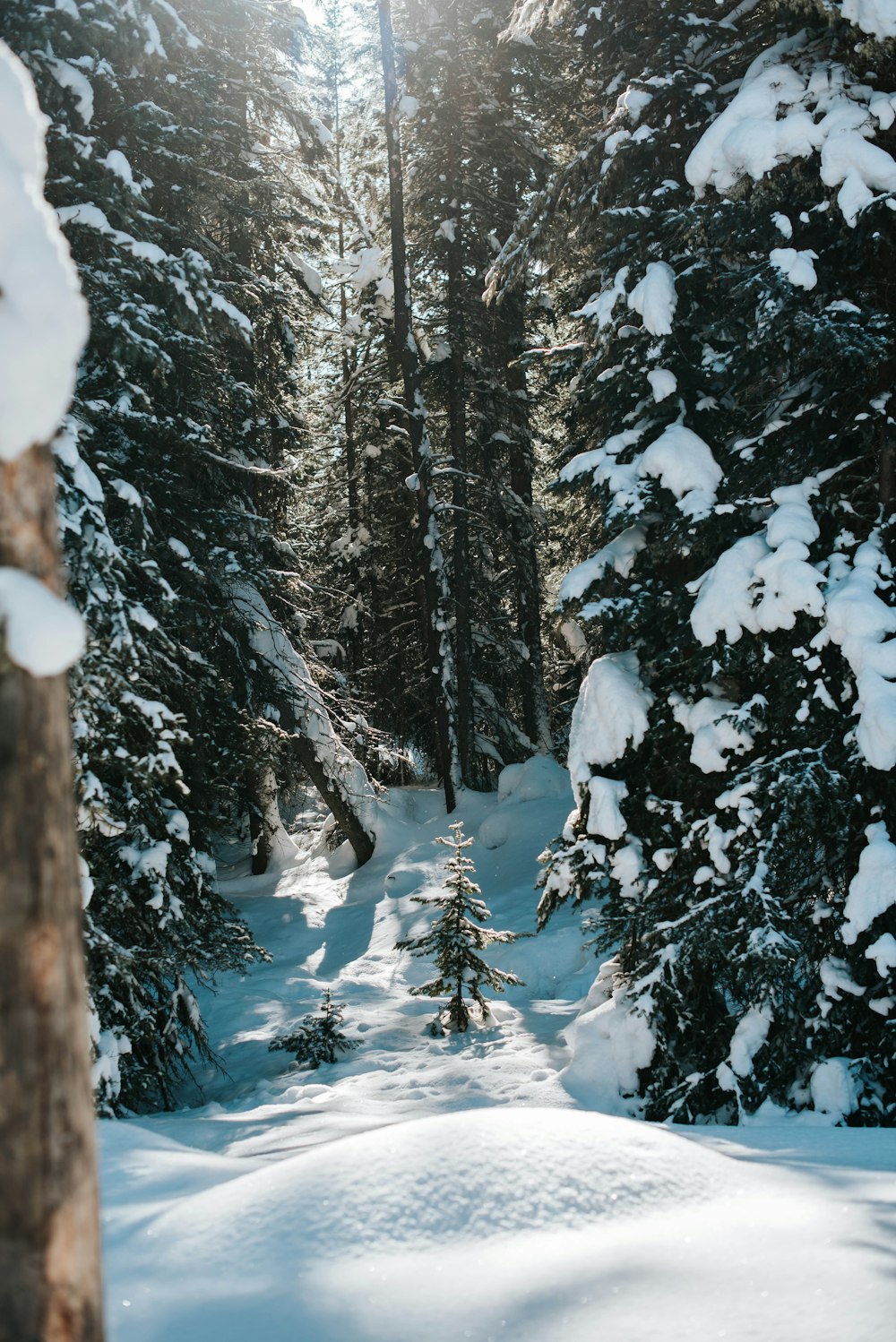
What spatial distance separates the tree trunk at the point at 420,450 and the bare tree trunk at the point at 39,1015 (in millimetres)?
15956

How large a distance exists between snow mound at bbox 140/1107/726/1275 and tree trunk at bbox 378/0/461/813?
1335 centimetres

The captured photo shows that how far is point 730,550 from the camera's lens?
6.68 metres

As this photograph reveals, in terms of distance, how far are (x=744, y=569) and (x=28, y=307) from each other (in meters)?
5.88

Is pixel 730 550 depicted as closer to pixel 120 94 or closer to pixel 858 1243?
pixel 858 1243

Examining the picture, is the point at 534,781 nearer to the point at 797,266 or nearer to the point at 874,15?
the point at 797,266

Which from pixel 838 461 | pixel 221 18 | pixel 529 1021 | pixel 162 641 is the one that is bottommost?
pixel 529 1021

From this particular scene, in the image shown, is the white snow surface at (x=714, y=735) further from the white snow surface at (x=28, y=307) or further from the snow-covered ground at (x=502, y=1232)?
the white snow surface at (x=28, y=307)

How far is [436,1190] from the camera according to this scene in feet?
11.4

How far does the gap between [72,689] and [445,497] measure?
15.5m

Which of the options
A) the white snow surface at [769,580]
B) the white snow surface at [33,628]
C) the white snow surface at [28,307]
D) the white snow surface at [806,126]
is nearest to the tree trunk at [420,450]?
the white snow surface at [806,126]

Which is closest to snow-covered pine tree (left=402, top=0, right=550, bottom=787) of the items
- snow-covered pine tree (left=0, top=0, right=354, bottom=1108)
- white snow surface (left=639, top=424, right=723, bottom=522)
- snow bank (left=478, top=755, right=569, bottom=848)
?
snow bank (left=478, top=755, right=569, bottom=848)

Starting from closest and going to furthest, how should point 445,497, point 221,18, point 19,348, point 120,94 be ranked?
point 19,348 → point 120,94 → point 221,18 → point 445,497

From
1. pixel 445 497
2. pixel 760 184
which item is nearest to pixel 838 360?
pixel 760 184

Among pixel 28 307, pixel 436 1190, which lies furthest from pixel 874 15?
pixel 436 1190
